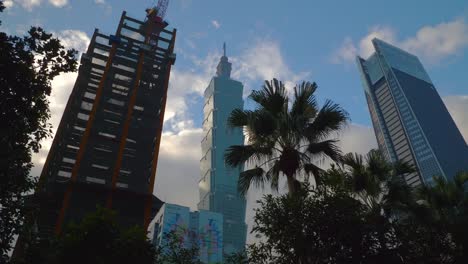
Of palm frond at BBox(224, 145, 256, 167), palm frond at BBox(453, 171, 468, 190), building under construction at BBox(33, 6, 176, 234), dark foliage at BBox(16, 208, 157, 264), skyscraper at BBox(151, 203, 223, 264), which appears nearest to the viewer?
palm frond at BBox(224, 145, 256, 167)

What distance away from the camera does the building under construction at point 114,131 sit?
6889 centimetres

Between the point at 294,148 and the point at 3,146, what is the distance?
8648 mm

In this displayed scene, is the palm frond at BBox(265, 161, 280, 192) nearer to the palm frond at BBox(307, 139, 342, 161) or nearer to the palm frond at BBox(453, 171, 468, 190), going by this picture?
the palm frond at BBox(307, 139, 342, 161)

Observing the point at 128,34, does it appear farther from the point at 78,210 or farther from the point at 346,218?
the point at 346,218

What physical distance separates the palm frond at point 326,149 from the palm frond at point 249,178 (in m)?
1.91

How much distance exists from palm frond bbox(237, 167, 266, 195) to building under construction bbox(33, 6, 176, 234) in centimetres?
5681

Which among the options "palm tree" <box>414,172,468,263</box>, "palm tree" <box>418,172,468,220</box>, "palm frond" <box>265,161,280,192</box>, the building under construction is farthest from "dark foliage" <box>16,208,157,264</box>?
the building under construction

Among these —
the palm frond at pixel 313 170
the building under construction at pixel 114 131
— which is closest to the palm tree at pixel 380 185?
the palm frond at pixel 313 170

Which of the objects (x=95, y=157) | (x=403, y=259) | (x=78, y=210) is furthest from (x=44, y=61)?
(x=95, y=157)

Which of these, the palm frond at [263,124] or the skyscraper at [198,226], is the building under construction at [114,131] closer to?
the palm frond at [263,124]

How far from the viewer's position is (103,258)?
A: 49.0ft

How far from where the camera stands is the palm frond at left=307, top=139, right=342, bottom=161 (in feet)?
43.4

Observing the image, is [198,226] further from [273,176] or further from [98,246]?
[273,176]

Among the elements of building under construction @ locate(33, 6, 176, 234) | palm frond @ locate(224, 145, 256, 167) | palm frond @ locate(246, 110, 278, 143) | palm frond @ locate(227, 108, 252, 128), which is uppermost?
building under construction @ locate(33, 6, 176, 234)
